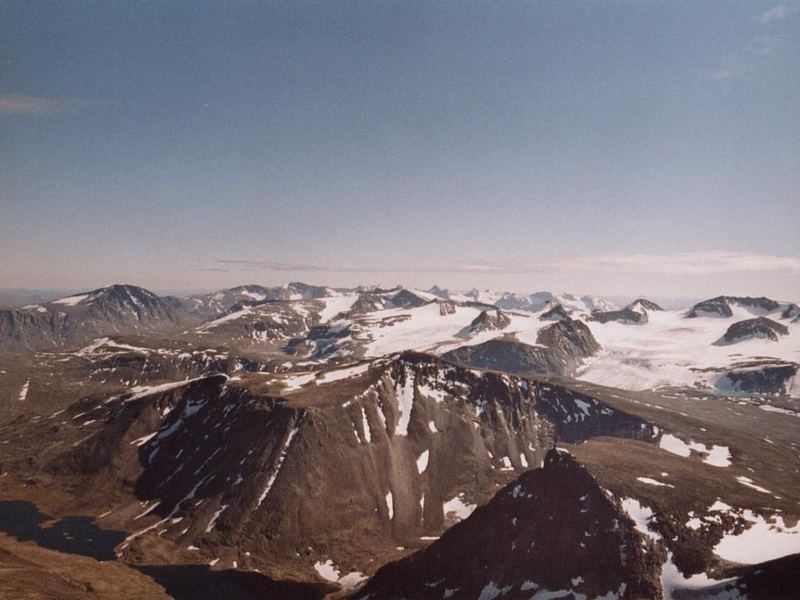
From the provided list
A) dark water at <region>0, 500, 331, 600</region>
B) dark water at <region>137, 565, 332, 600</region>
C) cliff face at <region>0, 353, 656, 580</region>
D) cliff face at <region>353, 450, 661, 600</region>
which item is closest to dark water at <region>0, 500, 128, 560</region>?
dark water at <region>0, 500, 331, 600</region>

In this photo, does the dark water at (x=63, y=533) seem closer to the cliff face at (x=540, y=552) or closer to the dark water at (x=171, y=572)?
the dark water at (x=171, y=572)

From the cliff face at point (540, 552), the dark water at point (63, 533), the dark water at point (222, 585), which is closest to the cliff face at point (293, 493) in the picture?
the dark water at point (222, 585)

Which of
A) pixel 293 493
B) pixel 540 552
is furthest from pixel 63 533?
pixel 540 552

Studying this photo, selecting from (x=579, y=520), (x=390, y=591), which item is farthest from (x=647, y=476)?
(x=390, y=591)

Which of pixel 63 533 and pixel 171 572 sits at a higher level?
pixel 171 572

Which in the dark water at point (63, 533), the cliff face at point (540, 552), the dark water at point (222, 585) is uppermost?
the cliff face at point (540, 552)

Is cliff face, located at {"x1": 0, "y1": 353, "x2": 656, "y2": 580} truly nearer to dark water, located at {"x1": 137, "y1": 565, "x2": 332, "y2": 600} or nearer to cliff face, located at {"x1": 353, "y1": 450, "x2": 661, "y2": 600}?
dark water, located at {"x1": 137, "y1": 565, "x2": 332, "y2": 600}

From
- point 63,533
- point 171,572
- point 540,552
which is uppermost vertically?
point 540,552

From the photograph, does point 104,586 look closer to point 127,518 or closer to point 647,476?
point 127,518

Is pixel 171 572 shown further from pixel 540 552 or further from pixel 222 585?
pixel 540 552
